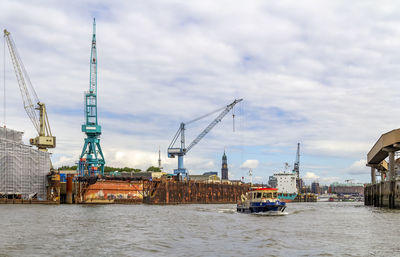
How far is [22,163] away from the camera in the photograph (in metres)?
137

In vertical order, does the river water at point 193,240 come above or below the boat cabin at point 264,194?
below

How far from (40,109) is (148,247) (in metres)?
144

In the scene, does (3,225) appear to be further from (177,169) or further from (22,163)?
(177,169)

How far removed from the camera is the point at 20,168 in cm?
13550

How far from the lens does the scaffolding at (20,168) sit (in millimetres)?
131250

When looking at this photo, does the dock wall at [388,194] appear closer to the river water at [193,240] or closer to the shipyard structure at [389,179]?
the shipyard structure at [389,179]

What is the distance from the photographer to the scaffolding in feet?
431

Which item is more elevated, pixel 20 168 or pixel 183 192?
pixel 20 168

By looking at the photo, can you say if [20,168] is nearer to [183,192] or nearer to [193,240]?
[183,192]

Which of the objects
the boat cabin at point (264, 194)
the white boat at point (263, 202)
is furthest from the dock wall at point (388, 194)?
the white boat at point (263, 202)

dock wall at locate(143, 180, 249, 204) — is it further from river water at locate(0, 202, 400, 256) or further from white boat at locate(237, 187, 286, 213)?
river water at locate(0, 202, 400, 256)

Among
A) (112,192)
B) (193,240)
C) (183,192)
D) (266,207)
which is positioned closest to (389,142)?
(266,207)

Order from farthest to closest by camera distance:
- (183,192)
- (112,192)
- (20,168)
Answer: (183,192), (112,192), (20,168)

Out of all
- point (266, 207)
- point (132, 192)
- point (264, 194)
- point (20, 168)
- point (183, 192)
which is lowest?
point (183, 192)
